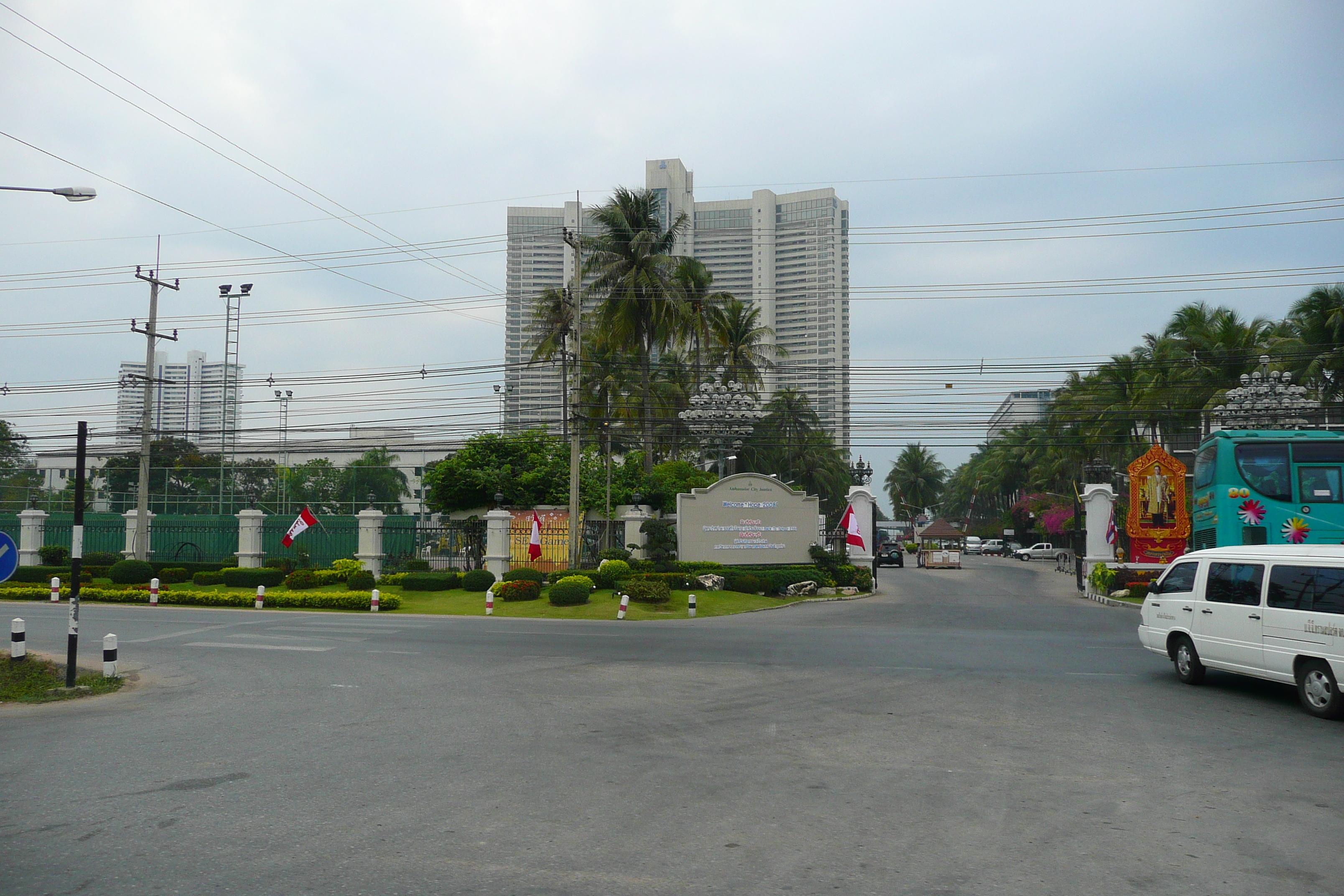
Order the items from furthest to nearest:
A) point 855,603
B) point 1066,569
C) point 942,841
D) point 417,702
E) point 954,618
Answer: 1. point 1066,569
2. point 855,603
3. point 954,618
4. point 417,702
5. point 942,841

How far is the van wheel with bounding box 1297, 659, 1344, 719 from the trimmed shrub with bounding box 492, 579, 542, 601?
21.7 metres

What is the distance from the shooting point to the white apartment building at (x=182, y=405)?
35.1 m

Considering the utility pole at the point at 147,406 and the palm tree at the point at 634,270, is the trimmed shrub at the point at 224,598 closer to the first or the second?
the utility pole at the point at 147,406

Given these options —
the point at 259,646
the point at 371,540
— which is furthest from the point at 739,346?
the point at 259,646

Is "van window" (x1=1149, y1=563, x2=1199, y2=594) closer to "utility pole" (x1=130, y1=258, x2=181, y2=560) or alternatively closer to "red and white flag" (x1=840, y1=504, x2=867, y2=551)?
"red and white flag" (x1=840, y1=504, x2=867, y2=551)

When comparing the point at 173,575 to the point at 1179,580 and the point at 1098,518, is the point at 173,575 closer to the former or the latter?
the point at 1179,580

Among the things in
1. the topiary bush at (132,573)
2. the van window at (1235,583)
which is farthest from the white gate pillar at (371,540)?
the van window at (1235,583)

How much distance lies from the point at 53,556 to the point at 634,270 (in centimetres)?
2859

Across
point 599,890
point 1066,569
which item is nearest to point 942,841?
point 599,890

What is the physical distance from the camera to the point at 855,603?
102 feet

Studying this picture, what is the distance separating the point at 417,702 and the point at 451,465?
27741mm

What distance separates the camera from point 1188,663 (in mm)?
13078

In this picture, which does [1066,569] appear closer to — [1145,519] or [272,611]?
[1145,519]

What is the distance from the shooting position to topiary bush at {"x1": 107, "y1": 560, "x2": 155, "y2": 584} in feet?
111
